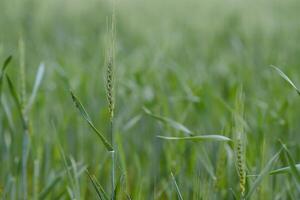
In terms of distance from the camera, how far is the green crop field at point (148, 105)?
52.1 inches

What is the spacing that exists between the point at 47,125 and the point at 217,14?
335cm

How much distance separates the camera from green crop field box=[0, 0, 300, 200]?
1.32 metres

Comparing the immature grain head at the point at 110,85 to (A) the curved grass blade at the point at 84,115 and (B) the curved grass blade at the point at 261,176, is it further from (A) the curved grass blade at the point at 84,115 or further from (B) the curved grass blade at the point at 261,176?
(B) the curved grass blade at the point at 261,176

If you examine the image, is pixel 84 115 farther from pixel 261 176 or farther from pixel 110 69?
pixel 261 176

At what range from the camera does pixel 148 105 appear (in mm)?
2115

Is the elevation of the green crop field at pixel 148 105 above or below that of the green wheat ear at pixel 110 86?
below

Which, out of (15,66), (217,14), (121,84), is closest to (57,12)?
(217,14)

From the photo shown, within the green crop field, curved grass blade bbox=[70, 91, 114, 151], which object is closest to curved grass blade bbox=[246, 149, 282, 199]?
the green crop field

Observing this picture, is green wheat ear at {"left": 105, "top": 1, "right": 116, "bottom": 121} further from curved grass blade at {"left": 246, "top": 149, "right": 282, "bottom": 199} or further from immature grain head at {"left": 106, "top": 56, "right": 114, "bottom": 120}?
curved grass blade at {"left": 246, "top": 149, "right": 282, "bottom": 199}

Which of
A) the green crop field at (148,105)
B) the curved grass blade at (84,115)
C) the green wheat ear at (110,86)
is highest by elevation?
the green wheat ear at (110,86)

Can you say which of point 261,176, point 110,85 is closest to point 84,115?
point 110,85

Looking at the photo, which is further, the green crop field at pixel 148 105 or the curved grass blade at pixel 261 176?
the green crop field at pixel 148 105

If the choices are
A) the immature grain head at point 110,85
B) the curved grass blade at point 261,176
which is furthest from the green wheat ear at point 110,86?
the curved grass blade at point 261,176

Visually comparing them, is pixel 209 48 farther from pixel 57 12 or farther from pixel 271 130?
pixel 271 130
